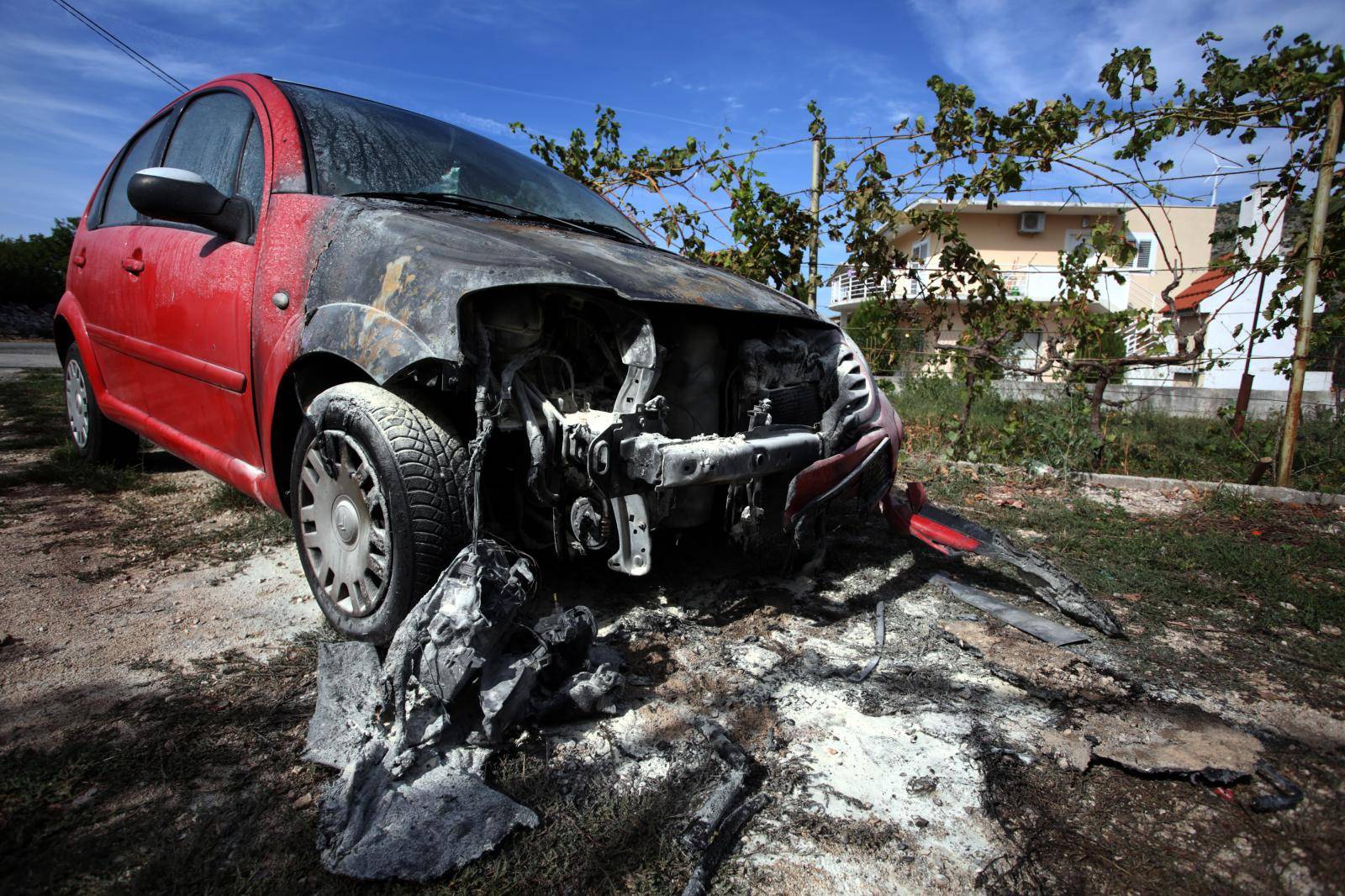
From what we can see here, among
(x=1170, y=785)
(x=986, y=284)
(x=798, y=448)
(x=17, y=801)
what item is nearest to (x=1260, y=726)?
Result: (x=1170, y=785)

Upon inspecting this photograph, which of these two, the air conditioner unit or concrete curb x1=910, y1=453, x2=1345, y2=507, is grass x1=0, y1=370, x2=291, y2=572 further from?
the air conditioner unit

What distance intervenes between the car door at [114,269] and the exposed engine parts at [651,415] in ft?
7.53

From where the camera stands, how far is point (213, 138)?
125 inches

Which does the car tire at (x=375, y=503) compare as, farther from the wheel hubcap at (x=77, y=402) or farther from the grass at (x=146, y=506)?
the wheel hubcap at (x=77, y=402)

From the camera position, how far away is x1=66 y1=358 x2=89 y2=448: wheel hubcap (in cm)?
426

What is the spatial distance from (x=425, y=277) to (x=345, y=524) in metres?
0.83

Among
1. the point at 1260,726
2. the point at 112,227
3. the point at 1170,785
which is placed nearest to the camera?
the point at 1170,785

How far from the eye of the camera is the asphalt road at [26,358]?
10.6 meters

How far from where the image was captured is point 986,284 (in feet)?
19.4

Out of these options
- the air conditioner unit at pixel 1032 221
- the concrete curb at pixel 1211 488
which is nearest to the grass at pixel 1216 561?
the concrete curb at pixel 1211 488

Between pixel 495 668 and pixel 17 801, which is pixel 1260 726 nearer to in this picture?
pixel 495 668

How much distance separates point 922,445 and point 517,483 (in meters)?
5.00

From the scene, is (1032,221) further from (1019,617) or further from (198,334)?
(198,334)

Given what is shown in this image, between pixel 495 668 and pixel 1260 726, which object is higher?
pixel 495 668
